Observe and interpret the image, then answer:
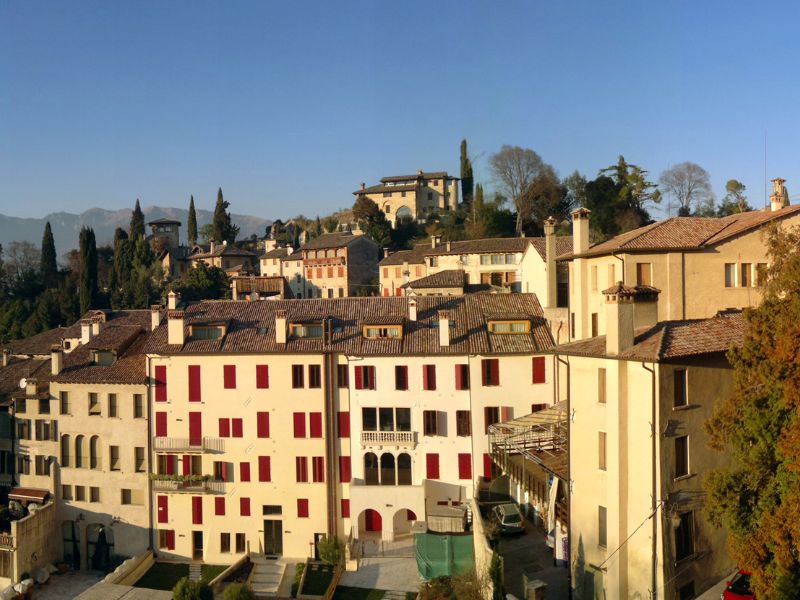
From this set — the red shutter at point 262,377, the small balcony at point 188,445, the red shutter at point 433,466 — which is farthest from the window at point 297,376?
the red shutter at point 433,466

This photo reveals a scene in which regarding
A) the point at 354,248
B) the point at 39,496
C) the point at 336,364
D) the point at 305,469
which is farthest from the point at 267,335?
the point at 354,248

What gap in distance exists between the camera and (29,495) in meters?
42.2

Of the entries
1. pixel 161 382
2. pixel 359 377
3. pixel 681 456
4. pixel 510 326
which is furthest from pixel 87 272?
pixel 681 456

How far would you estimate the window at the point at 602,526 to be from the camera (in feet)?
77.3

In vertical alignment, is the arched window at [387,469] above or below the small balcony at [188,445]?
below

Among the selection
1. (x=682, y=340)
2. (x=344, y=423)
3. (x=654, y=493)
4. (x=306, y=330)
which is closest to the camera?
(x=654, y=493)

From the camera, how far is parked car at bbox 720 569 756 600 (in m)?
20.7

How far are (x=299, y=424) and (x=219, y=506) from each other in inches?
247

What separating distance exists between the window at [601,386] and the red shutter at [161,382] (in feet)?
81.7

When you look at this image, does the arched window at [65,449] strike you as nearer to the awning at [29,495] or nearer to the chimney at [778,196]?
the awning at [29,495]

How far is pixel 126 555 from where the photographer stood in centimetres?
4066

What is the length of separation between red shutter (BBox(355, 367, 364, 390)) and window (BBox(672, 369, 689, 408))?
19.2 meters

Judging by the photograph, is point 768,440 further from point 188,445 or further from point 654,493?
point 188,445

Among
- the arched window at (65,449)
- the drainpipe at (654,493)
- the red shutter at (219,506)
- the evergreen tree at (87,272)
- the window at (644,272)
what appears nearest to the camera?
the drainpipe at (654,493)
